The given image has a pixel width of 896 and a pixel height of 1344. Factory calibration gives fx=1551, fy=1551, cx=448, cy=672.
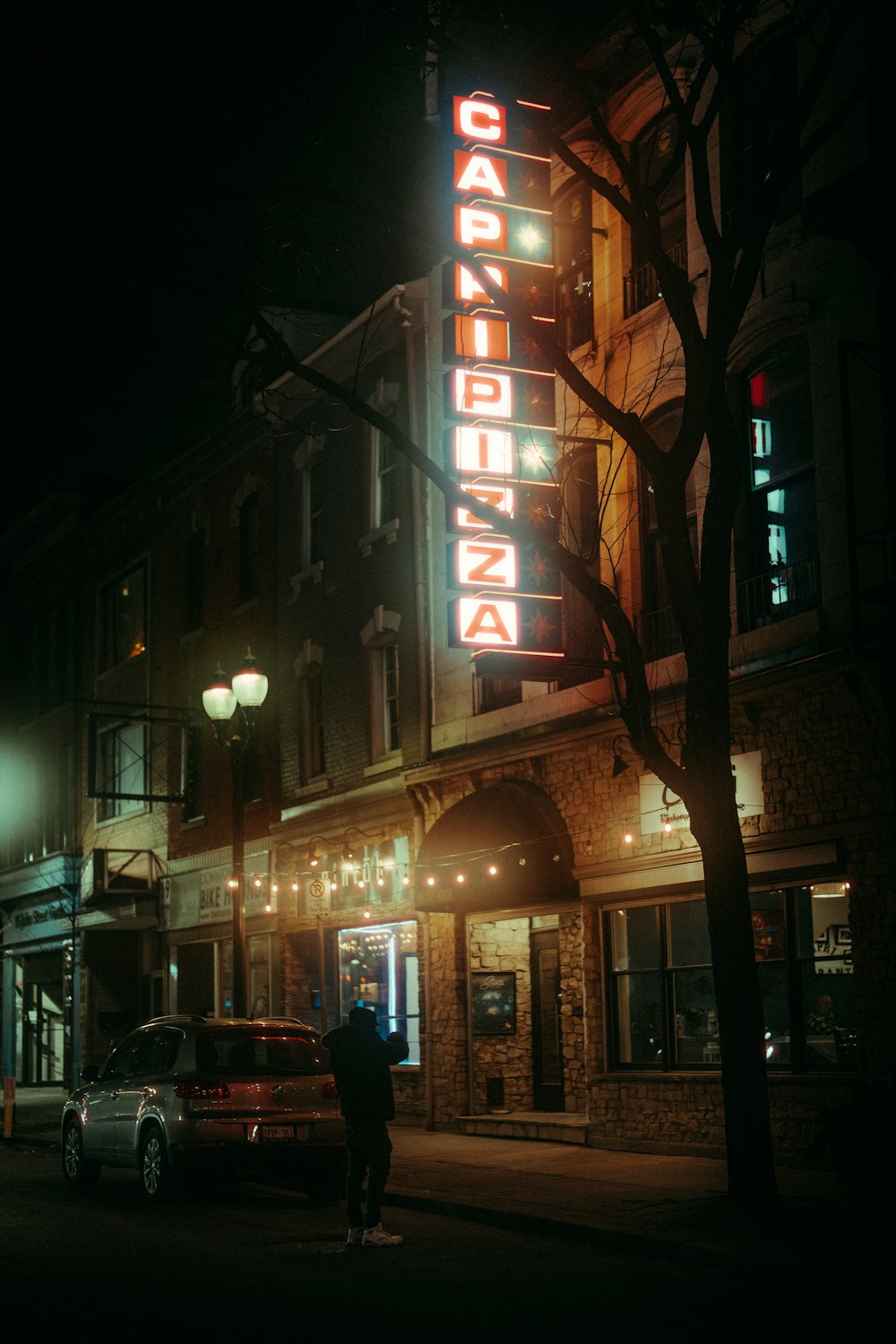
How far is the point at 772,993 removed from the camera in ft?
50.9

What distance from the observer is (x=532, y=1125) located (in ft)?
61.4

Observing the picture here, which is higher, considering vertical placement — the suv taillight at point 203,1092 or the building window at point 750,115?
the building window at point 750,115

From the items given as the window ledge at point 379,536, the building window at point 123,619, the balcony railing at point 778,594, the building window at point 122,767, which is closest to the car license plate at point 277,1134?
the balcony railing at point 778,594

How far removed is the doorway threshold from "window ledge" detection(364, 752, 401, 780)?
16.9 ft

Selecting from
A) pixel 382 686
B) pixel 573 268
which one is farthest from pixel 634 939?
pixel 573 268

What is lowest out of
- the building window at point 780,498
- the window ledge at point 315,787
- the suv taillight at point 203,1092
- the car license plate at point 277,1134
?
the car license plate at point 277,1134

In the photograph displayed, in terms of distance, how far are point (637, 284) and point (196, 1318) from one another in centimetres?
1316

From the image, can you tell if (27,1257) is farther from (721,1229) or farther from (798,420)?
(798,420)

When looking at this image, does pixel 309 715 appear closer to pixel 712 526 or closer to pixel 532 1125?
pixel 532 1125

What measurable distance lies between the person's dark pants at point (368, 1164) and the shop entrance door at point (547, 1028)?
8.47 metres

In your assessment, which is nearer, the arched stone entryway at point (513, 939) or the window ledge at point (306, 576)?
the arched stone entryway at point (513, 939)

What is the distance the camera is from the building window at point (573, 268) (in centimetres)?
1905

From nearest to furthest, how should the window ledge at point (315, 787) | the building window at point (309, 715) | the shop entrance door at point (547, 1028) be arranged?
the shop entrance door at point (547, 1028), the window ledge at point (315, 787), the building window at point (309, 715)

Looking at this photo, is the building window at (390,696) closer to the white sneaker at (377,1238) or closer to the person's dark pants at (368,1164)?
the person's dark pants at (368,1164)
